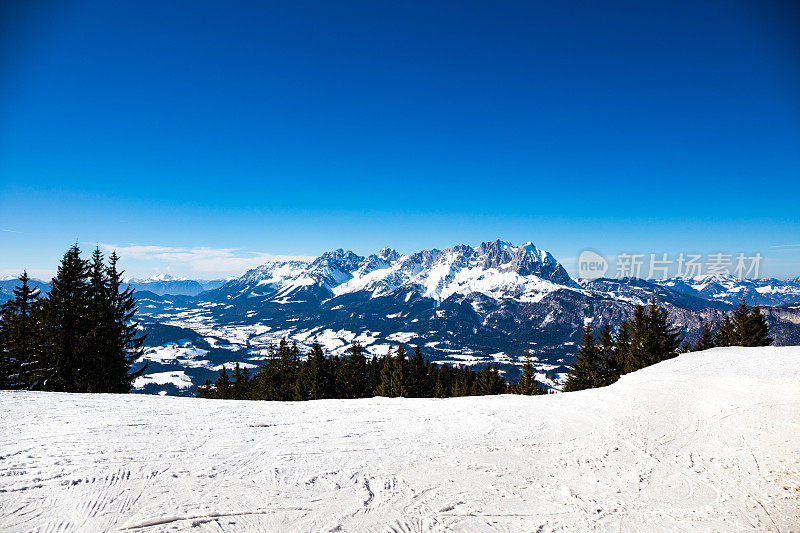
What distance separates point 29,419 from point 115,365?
20.1 meters

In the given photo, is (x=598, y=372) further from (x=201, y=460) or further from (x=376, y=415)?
(x=201, y=460)

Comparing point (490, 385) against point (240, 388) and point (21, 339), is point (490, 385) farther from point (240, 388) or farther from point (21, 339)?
point (21, 339)

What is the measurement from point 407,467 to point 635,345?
39130 mm

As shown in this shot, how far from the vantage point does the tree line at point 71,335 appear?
2477 centimetres

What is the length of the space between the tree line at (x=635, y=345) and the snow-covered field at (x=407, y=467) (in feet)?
86.5

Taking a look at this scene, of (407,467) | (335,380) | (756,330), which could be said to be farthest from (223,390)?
(756,330)

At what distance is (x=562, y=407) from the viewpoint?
43.4ft

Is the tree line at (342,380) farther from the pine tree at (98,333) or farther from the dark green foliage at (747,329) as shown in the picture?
the dark green foliage at (747,329)

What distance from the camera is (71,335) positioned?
2539 centimetres

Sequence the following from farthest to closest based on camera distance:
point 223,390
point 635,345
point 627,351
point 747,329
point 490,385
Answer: point 223,390 < point 490,385 < point 747,329 < point 627,351 < point 635,345

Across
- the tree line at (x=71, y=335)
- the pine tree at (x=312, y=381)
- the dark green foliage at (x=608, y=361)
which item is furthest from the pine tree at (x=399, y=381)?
the tree line at (x=71, y=335)

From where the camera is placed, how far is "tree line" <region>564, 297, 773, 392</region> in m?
36.6

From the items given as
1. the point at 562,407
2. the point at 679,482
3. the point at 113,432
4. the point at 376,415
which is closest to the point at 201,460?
the point at 113,432

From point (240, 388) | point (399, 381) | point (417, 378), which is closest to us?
point (399, 381)
